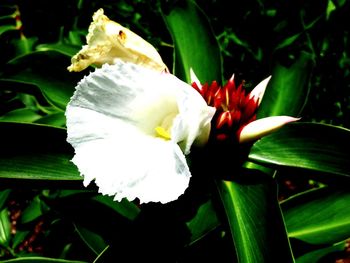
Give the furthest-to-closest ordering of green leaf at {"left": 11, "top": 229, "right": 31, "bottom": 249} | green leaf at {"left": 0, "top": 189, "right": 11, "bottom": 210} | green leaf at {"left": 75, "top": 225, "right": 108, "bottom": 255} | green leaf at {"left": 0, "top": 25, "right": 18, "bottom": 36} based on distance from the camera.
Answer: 1. green leaf at {"left": 0, "top": 25, "right": 18, "bottom": 36}
2. green leaf at {"left": 11, "top": 229, "right": 31, "bottom": 249}
3. green leaf at {"left": 0, "top": 189, "right": 11, "bottom": 210}
4. green leaf at {"left": 75, "top": 225, "right": 108, "bottom": 255}

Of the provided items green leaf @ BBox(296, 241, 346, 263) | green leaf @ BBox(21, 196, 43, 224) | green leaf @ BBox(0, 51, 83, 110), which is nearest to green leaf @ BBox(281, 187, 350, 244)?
green leaf @ BBox(296, 241, 346, 263)

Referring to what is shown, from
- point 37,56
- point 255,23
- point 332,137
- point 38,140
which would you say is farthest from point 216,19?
point 38,140

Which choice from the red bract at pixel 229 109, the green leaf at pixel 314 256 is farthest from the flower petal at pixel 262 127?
the green leaf at pixel 314 256

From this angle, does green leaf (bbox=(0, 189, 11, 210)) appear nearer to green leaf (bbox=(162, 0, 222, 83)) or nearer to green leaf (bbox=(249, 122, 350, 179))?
green leaf (bbox=(162, 0, 222, 83))

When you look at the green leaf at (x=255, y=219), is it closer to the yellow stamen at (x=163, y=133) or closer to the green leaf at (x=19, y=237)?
the yellow stamen at (x=163, y=133)

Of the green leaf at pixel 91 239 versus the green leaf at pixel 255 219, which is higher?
the green leaf at pixel 255 219

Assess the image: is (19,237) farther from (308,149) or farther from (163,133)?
(308,149)
